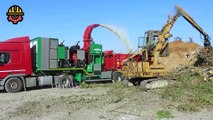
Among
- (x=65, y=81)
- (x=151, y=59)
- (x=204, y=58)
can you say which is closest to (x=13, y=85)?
(x=65, y=81)

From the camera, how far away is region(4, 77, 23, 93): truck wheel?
21547 mm

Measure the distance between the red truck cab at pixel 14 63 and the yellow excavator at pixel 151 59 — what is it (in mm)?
5860

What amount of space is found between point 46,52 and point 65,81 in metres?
2.33

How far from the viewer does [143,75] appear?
67.4 feet

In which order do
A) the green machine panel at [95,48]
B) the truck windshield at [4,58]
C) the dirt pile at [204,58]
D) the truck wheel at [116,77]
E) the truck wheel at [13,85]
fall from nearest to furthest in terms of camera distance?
the truck wheel at [13,85]
the truck windshield at [4,58]
the dirt pile at [204,58]
the green machine panel at [95,48]
the truck wheel at [116,77]

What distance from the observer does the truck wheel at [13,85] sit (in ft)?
70.7

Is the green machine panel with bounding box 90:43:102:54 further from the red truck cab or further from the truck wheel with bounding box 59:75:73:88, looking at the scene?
the red truck cab

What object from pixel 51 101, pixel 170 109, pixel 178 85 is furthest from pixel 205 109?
pixel 51 101

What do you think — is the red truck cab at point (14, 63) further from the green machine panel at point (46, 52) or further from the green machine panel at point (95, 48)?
the green machine panel at point (95, 48)

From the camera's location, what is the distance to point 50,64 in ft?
76.8

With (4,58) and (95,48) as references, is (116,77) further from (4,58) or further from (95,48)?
(4,58)

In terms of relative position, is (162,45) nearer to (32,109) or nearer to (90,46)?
(90,46)

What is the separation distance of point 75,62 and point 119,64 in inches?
164

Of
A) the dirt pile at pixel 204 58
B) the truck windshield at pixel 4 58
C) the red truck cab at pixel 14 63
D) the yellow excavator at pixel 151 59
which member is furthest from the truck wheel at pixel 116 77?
the truck windshield at pixel 4 58
